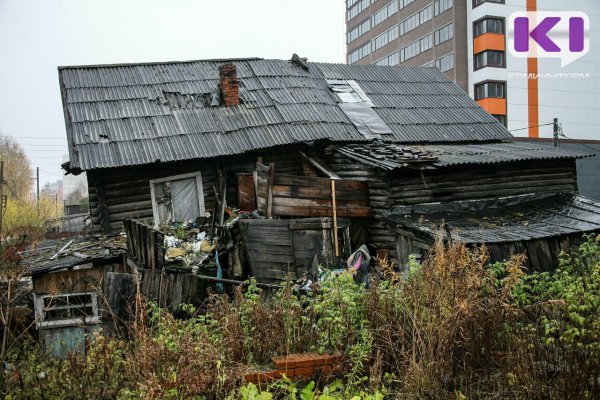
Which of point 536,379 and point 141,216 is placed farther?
point 141,216

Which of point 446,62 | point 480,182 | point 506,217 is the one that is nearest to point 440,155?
point 480,182

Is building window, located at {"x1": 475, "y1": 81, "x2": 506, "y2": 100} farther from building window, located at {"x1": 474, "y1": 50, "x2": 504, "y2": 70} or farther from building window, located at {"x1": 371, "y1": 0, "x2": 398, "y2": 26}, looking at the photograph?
building window, located at {"x1": 371, "y1": 0, "x2": 398, "y2": 26}

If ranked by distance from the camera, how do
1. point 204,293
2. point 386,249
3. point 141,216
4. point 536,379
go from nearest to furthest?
point 536,379, point 204,293, point 386,249, point 141,216

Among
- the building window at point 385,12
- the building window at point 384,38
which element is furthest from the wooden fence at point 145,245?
the building window at point 385,12

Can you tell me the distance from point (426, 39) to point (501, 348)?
40436 mm

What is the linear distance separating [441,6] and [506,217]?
32.4 metres

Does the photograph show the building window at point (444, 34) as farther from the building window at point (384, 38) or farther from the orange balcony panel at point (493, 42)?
the building window at point (384, 38)

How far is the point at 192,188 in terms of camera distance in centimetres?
1429

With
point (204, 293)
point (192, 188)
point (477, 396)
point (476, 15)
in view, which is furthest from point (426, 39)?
point (477, 396)

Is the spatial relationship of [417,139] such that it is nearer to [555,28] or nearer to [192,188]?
[192,188]

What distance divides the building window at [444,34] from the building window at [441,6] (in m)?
1.33

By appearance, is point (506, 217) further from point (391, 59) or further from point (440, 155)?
point (391, 59)

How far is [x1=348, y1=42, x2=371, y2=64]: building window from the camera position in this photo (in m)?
52.9

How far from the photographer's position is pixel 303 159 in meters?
14.5
